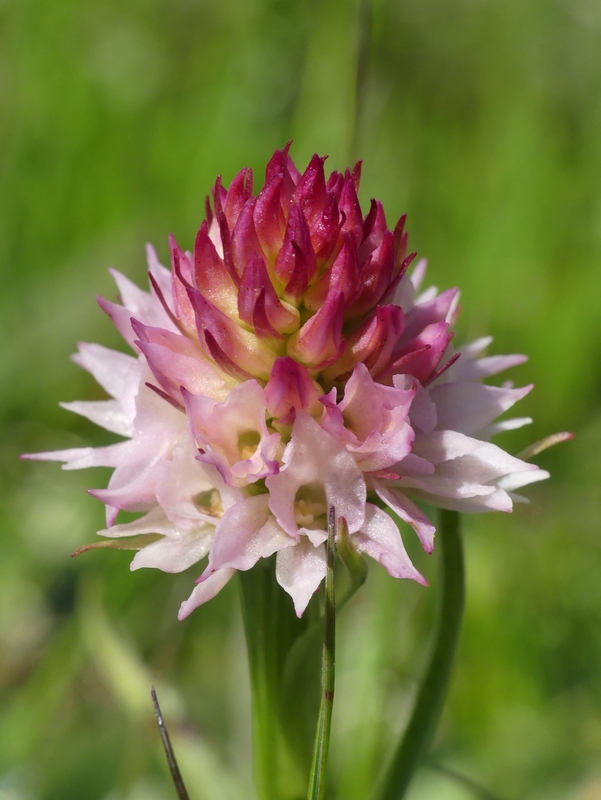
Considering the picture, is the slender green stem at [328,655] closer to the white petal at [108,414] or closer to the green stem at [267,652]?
the green stem at [267,652]

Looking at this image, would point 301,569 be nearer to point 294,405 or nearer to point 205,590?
point 205,590

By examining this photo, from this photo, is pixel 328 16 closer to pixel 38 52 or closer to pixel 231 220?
pixel 38 52

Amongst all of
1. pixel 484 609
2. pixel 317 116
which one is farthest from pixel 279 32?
pixel 484 609

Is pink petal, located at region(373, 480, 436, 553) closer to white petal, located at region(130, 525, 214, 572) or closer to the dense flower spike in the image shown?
the dense flower spike

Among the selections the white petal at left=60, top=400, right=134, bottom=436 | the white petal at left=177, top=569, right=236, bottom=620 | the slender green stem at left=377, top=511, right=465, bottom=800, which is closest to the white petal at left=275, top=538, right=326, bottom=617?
the white petal at left=177, top=569, right=236, bottom=620

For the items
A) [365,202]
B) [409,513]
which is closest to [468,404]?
[409,513]

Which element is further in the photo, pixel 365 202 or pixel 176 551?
pixel 365 202
